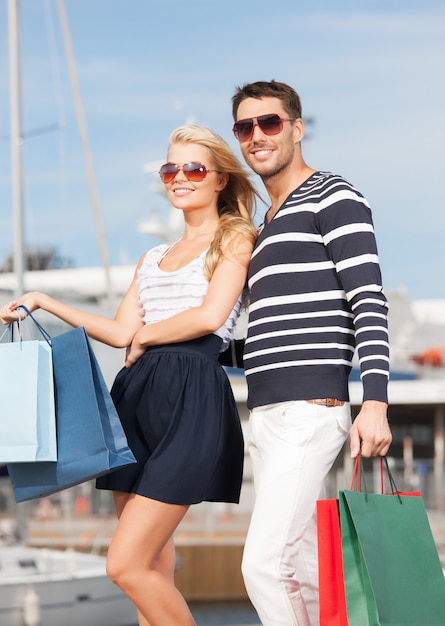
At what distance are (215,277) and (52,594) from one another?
1141 cm

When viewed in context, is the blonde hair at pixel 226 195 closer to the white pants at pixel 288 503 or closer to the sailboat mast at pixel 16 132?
the white pants at pixel 288 503

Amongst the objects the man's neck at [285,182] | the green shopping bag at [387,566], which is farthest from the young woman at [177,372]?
the green shopping bag at [387,566]

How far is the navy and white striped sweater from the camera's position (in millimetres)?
3467

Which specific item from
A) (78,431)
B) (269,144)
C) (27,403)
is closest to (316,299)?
(269,144)

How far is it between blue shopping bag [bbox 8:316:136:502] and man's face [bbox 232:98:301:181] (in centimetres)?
79

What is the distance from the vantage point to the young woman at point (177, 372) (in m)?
3.64

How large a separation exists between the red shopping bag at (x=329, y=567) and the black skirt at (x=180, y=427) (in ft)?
2.08

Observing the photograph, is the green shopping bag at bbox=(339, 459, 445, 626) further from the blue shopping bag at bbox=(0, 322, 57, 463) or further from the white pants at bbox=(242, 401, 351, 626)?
the blue shopping bag at bbox=(0, 322, 57, 463)

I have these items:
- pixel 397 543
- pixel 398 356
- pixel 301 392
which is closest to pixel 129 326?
pixel 301 392

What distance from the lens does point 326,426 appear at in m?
3.48

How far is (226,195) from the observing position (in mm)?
4105

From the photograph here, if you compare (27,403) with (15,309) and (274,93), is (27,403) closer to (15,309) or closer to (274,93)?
(15,309)

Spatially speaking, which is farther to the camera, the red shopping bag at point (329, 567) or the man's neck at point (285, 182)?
the man's neck at point (285, 182)

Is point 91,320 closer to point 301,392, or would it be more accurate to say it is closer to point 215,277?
point 215,277
